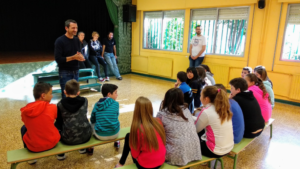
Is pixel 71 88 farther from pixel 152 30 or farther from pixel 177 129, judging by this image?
pixel 152 30

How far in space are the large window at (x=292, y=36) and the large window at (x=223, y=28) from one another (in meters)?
0.84

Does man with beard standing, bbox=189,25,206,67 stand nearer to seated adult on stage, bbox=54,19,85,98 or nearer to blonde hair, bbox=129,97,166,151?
seated adult on stage, bbox=54,19,85,98

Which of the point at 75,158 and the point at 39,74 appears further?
the point at 39,74

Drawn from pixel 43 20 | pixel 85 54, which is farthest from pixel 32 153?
pixel 43 20

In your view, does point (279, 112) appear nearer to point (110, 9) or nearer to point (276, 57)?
point (276, 57)

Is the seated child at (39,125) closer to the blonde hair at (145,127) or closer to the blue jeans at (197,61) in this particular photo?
the blonde hair at (145,127)

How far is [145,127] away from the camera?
1.58 metres

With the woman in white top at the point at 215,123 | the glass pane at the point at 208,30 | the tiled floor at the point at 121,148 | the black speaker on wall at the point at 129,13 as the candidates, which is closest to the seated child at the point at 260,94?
the tiled floor at the point at 121,148

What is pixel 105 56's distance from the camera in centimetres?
641

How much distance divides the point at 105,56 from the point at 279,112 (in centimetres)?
454

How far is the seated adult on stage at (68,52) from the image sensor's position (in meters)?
3.02

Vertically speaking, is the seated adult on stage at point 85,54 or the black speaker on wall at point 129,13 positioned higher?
the black speaker on wall at point 129,13

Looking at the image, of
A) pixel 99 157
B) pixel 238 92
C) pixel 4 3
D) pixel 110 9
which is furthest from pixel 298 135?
pixel 4 3

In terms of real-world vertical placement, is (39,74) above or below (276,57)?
below
